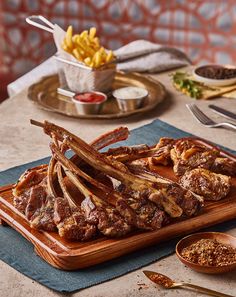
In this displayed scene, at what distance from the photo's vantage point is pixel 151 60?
13.0 ft

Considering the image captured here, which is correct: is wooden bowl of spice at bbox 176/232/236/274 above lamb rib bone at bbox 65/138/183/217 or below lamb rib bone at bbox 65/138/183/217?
below

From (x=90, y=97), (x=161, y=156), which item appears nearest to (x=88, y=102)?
(x=90, y=97)

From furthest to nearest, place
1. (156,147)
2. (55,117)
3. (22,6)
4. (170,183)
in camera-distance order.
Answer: (22,6) < (55,117) < (156,147) < (170,183)

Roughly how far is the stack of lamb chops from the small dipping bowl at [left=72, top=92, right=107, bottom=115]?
0.96 meters

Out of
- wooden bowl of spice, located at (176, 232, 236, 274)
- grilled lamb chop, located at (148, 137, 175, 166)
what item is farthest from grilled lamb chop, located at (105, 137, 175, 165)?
wooden bowl of spice, located at (176, 232, 236, 274)

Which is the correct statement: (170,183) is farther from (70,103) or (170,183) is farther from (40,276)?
(70,103)

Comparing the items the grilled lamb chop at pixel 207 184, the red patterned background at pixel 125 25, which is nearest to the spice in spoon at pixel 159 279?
the grilled lamb chop at pixel 207 184

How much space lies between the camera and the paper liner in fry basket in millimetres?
3480

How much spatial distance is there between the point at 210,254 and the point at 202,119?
1.26 metres

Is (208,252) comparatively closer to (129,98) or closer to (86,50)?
(129,98)

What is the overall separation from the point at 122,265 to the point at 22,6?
12.0ft

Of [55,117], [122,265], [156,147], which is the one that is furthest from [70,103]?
[122,265]

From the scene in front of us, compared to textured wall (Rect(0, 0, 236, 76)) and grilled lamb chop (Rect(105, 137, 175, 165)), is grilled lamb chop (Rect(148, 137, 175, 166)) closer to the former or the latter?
grilled lamb chop (Rect(105, 137, 175, 165))

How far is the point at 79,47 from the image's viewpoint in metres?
3.53
